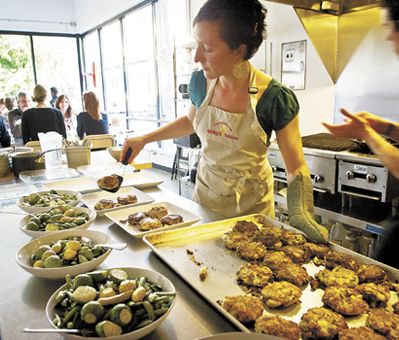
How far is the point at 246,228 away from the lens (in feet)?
3.90

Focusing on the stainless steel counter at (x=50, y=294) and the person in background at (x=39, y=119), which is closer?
the stainless steel counter at (x=50, y=294)

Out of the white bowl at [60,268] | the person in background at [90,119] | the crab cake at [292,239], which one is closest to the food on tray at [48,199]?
the white bowl at [60,268]

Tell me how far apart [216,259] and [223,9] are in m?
0.89

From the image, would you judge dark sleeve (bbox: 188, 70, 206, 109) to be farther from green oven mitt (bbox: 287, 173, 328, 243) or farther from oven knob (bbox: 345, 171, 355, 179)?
oven knob (bbox: 345, 171, 355, 179)

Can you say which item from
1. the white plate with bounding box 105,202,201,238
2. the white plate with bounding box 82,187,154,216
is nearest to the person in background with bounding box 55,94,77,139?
the white plate with bounding box 82,187,154,216

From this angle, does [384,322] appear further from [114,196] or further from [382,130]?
[114,196]

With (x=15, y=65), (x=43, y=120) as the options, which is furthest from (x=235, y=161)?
(x=15, y=65)

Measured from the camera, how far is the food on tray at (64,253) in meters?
0.89

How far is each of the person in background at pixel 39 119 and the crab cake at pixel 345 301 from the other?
4.15m

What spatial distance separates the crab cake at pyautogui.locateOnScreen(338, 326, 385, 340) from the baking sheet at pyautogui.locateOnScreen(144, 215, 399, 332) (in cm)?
7

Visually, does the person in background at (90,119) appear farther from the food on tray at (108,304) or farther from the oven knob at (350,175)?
the food on tray at (108,304)

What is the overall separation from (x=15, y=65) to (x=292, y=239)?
8.44 metres

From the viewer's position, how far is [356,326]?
2.52ft

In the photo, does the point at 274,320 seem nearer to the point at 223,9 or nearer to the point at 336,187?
the point at 223,9
